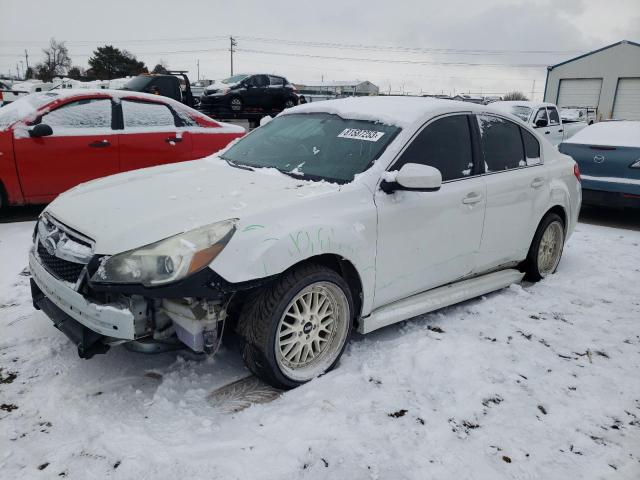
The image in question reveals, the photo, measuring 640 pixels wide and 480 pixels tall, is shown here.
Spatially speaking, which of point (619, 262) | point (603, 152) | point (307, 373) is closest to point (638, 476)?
point (307, 373)

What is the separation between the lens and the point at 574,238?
253 inches

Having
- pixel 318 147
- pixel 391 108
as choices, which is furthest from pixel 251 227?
pixel 391 108

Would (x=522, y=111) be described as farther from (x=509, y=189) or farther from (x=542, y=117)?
(x=509, y=189)

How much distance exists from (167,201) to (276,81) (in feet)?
60.0

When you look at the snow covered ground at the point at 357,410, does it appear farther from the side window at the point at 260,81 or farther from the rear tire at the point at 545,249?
the side window at the point at 260,81

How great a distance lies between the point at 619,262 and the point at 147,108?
5.89 m

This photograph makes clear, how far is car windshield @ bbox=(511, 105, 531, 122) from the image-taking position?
13.1 metres

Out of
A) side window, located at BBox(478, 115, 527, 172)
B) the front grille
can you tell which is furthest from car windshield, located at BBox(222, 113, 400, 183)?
the front grille

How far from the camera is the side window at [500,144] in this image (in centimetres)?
A: 397

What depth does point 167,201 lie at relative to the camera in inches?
112

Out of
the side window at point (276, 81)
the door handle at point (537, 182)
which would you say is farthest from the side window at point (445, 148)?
the side window at point (276, 81)

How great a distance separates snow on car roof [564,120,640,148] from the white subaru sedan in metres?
3.64

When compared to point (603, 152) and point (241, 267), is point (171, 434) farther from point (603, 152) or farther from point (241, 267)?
point (603, 152)

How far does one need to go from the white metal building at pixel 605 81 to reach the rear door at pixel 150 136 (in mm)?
28614
